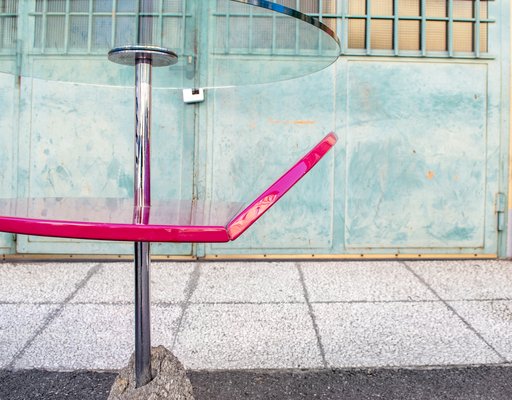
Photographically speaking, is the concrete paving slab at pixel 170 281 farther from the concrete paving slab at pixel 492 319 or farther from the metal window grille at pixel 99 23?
the metal window grille at pixel 99 23

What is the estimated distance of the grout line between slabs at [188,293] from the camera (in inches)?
104

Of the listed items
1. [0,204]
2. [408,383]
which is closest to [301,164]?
[0,204]

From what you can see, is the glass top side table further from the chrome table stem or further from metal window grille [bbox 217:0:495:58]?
metal window grille [bbox 217:0:495:58]

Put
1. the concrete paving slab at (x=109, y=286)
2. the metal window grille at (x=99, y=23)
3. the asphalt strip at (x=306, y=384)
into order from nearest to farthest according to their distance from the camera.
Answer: the metal window grille at (x=99, y=23)
the asphalt strip at (x=306, y=384)
the concrete paving slab at (x=109, y=286)

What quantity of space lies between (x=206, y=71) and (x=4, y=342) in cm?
180

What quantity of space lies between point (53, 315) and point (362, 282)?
6.86 ft

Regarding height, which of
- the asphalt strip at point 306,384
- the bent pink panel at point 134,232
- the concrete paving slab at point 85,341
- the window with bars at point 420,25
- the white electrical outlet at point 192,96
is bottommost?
the asphalt strip at point 306,384

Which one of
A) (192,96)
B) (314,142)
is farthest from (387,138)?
(192,96)

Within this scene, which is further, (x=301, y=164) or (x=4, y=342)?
(x=4, y=342)

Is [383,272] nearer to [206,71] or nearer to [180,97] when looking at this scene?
[180,97]

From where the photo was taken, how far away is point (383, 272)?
3.76 m

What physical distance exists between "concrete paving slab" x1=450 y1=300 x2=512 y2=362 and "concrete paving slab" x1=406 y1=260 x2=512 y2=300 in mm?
134

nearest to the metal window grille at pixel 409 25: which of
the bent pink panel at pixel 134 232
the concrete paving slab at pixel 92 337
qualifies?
the concrete paving slab at pixel 92 337

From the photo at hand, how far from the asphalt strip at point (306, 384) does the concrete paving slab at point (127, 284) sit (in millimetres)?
1000
